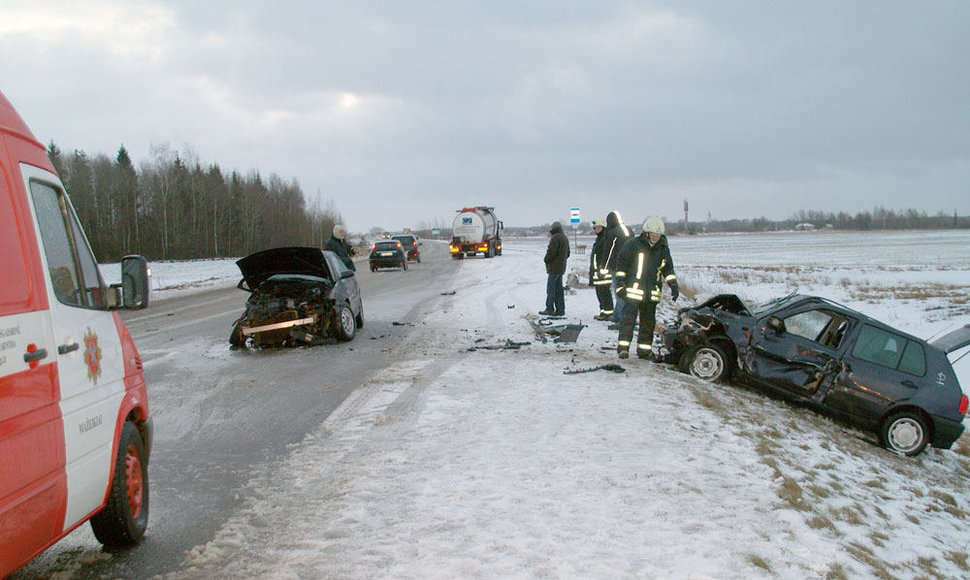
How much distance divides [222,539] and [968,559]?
5.05 m

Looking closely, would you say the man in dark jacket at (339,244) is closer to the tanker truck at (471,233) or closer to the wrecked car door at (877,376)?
the wrecked car door at (877,376)

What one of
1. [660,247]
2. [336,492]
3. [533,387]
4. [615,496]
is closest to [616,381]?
[533,387]

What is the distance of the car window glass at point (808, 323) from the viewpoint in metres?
8.57

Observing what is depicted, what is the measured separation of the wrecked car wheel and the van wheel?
7028 mm

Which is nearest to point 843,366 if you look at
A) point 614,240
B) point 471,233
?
point 614,240

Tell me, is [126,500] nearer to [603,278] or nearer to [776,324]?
[776,324]

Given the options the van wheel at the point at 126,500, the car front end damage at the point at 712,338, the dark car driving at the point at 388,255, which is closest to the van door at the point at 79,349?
the van wheel at the point at 126,500

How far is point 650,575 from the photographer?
3451 mm

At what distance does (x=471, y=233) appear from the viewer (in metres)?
42.8

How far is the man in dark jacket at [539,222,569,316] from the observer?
43.0ft

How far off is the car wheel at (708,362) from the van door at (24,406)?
773 centimetres

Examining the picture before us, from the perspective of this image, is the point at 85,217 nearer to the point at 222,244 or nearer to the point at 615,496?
the point at 222,244

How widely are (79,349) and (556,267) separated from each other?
1057 cm

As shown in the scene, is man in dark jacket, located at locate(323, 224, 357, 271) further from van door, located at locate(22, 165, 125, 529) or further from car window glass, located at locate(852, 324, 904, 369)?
van door, located at locate(22, 165, 125, 529)
